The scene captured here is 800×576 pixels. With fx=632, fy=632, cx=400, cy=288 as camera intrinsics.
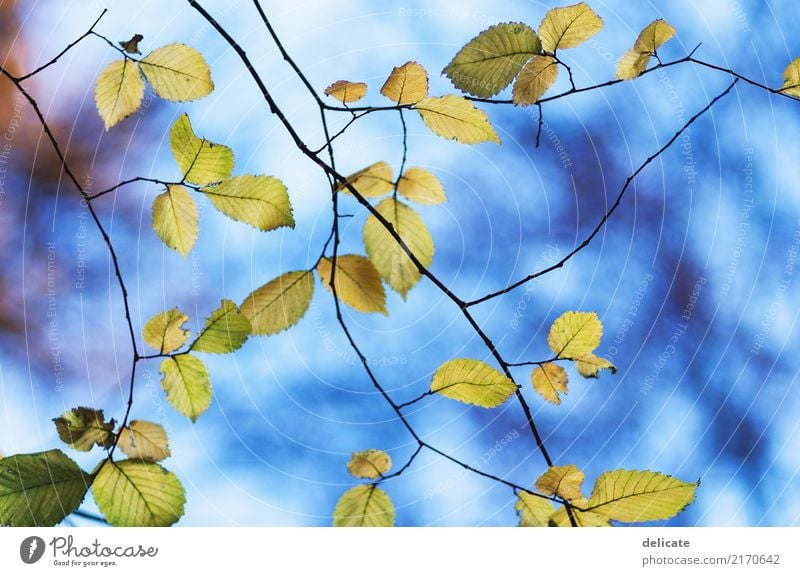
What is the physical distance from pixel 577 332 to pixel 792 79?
0.20 metres

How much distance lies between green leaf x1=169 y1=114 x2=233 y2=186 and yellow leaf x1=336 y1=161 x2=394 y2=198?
0.18 ft

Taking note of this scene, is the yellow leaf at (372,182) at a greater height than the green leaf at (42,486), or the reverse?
the yellow leaf at (372,182)

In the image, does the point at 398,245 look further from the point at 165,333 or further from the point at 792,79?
the point at 792,79

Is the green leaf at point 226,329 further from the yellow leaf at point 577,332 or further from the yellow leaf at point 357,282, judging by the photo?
the yellow leaf at point 577,332

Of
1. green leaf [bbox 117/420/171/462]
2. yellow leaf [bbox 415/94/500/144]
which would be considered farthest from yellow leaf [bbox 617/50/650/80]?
green leaf [bbox 117/420/171/462]

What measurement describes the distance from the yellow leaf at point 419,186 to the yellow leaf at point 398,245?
0.03 feet

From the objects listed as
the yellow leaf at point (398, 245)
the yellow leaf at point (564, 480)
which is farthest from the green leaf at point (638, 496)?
the yellow leaf at point (398, 245)

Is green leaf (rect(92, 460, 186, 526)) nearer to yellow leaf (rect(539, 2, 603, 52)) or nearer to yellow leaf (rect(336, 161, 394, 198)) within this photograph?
yellow leaf (rect(336, 161, 394, 198))

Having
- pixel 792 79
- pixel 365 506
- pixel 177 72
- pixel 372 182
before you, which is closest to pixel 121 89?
pixel 177 72

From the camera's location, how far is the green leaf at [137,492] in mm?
282
